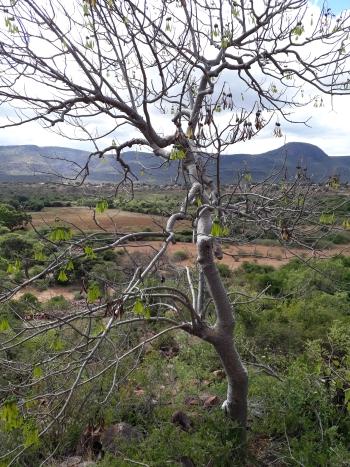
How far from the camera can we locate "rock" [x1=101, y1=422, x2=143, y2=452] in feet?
15.8

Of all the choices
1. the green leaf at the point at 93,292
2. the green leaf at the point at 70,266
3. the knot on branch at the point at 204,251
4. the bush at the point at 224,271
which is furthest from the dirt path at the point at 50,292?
the green leaf at the point at 93,292

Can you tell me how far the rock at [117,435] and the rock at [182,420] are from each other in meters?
0.41

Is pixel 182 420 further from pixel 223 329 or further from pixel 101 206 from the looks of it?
pixel 101 206

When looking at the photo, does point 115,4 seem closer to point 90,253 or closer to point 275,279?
point 90,253

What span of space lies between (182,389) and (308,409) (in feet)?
5.17

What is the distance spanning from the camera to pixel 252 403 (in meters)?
5.53

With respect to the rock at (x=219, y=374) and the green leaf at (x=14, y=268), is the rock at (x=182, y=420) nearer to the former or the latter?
the rock at (x=219, y=374)

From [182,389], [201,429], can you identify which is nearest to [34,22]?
[201,429]

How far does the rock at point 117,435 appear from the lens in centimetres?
482

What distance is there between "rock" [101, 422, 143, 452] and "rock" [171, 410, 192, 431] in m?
0.41

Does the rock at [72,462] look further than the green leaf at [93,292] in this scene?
Yes

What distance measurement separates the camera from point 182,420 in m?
5.18

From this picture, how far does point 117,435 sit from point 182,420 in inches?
28.7

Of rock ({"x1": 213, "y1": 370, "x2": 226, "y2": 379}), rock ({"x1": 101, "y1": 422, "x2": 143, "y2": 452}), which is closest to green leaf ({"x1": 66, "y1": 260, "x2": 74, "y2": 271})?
rock ({"x1": 101, "y1": 422, "x2": 143, "y2": 452})
